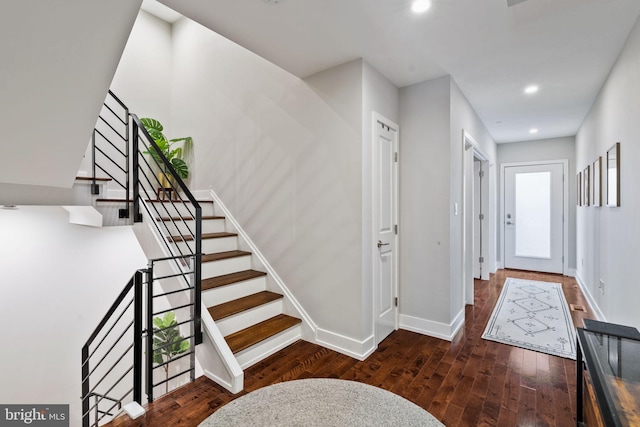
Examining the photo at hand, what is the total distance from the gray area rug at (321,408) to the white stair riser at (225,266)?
53.1 inches

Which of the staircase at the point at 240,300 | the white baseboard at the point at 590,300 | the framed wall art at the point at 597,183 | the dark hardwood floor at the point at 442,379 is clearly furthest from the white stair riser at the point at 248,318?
the framed wall art at the point at 597,183

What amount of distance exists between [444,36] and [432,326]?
8.50 feet

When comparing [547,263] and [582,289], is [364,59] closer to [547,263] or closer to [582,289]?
[582,289]

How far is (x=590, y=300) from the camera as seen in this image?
159 inches

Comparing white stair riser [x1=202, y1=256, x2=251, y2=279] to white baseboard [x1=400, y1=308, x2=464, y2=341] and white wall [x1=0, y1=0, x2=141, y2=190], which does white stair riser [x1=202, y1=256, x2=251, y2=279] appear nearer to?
white wall [x1=0, y1=0, x2=141, y2=190]

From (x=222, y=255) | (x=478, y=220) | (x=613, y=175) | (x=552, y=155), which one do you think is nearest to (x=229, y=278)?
(x=222, y=255)

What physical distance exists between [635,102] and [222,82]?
13.3ft

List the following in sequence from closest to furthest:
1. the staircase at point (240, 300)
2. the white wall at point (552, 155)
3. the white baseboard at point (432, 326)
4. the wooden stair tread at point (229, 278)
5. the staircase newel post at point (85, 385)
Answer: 1. the staircase newel post at point (85, 385)
2. the staircase at point (240, 300)
3. the wooden stair tread at point (229, 278)
4. the white baseboard at point (432, 326)
5. the white wall at point (552, 155)

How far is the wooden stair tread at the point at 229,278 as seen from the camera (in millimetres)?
2871

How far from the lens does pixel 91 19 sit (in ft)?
4.29

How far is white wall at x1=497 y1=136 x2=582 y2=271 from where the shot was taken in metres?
5.67

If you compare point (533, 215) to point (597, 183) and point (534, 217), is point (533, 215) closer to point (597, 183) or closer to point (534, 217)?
point (534, 217)

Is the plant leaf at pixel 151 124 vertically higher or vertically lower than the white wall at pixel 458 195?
higher

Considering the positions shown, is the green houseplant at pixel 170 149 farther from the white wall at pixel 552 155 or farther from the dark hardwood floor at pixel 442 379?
the white wall at pixel 552 155
